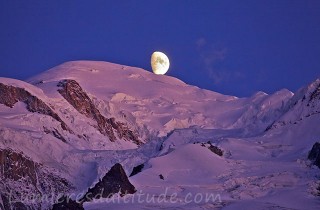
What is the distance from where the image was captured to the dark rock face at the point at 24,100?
19275 centimetres

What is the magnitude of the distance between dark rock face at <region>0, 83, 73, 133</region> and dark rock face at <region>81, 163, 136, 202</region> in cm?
10806

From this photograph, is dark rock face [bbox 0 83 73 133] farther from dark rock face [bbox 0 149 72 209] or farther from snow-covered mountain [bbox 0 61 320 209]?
dark rock face [bbox 0 149 72 209]

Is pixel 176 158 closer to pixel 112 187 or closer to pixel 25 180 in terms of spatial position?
pixel 112 187

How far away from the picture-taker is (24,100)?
643ft

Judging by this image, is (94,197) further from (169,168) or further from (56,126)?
(56,126)

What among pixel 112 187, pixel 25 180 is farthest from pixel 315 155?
pixel 25 180

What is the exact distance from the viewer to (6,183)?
14862 centimetres

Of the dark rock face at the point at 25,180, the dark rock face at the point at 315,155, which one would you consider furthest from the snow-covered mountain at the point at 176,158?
the dark rock face at the point at 315,155

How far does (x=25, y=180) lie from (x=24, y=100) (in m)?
43.8

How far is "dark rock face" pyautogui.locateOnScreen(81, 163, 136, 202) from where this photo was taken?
79.2 meters

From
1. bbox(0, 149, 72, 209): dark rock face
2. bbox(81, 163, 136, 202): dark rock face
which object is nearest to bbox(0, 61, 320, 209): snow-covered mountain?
bbox(0, 149, 72, 209): dark rock face

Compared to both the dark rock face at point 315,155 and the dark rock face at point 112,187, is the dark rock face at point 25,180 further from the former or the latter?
the dark rock face at point 112,187

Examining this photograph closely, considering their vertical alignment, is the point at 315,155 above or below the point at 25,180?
below

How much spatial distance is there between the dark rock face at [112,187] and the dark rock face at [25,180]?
62.2m
